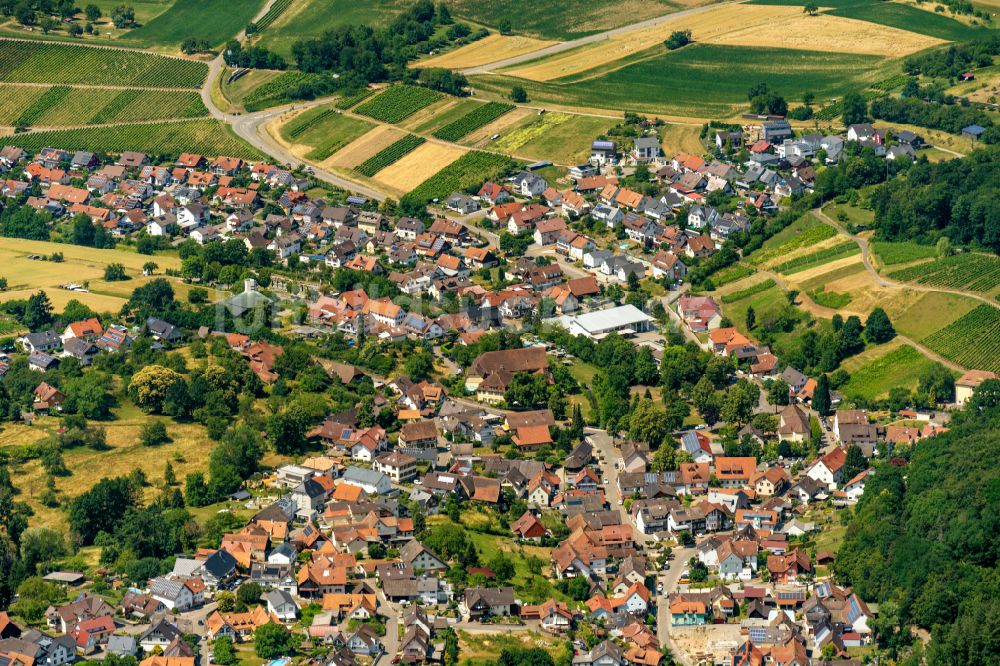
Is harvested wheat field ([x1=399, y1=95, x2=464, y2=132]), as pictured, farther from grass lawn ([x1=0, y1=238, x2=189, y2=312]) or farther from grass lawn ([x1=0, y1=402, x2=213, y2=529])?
grass lawn ([x1=0, y1=402, x2=213, y2=529])

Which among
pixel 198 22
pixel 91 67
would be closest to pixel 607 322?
pixel 91 67

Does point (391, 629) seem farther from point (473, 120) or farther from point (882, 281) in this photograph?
point (473, 120)

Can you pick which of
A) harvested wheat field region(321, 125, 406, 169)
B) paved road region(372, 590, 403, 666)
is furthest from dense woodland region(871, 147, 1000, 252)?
paved road region(372, 590, 403, 666)

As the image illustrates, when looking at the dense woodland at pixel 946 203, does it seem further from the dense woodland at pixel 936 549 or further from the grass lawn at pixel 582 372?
the dense woodland at pixel 936 549

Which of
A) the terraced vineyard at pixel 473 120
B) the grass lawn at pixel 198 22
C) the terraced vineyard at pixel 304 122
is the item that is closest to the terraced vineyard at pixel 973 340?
the terraced vineyard at pixel 473 120

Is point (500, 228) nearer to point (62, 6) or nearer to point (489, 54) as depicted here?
point (489, 54)
